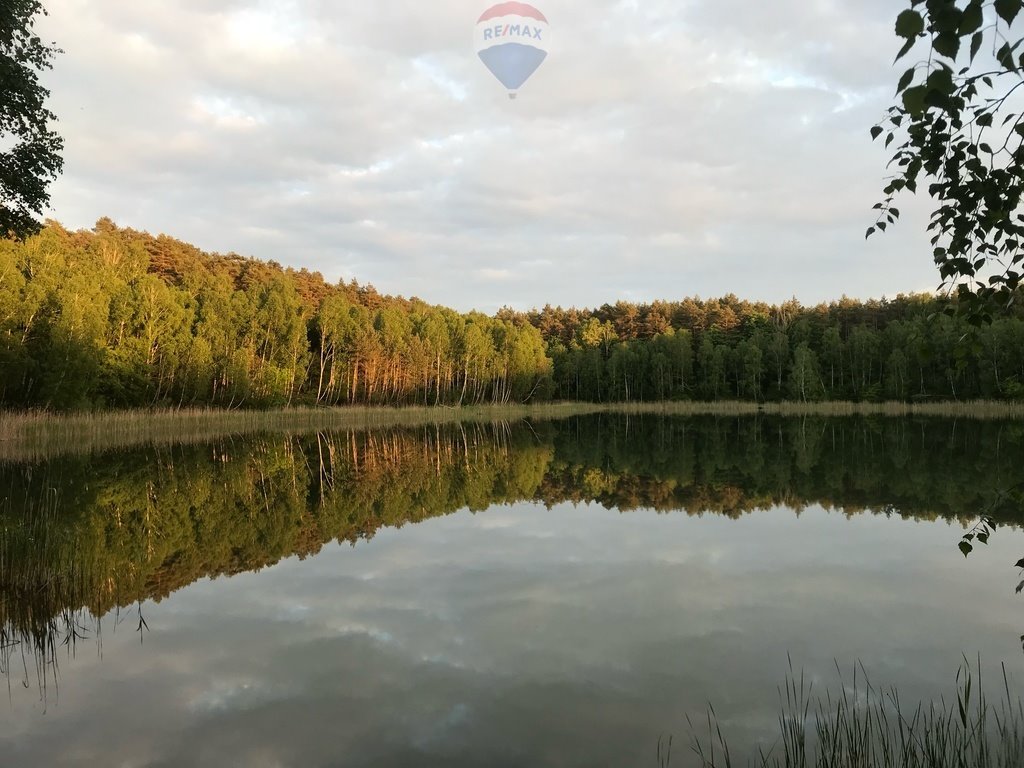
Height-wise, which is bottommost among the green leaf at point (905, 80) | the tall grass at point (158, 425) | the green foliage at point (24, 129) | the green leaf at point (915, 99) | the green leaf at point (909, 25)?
the tall grass at point (158, 425)

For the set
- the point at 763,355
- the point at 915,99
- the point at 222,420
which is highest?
the point at 763,355

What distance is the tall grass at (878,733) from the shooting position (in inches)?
130

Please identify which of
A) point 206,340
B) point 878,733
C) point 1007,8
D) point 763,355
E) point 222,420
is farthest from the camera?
point 763,355

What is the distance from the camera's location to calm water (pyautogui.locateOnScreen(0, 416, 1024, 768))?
12.7ft

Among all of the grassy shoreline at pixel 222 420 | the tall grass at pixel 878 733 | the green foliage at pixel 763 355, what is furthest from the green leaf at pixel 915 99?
the green foliage at pixel 763 355

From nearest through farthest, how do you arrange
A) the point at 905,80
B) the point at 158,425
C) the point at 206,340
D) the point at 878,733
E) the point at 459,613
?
the point at 905,80
the point at 878,733
the point at 459,613
the point at 158,425
the point at 206,340

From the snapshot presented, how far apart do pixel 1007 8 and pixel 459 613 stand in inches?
221

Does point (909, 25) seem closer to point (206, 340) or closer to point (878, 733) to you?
point (878, 733)

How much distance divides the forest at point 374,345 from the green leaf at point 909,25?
0.99 meters

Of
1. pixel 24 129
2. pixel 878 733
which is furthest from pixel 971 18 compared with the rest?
pixel 24 129

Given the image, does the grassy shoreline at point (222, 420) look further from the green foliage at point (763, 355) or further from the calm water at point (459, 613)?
the green foliage at point (763, 355)

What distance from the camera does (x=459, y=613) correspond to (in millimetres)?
6012

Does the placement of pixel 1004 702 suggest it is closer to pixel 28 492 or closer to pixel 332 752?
pixel 332 752

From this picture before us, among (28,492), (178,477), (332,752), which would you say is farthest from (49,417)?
(332,752)
